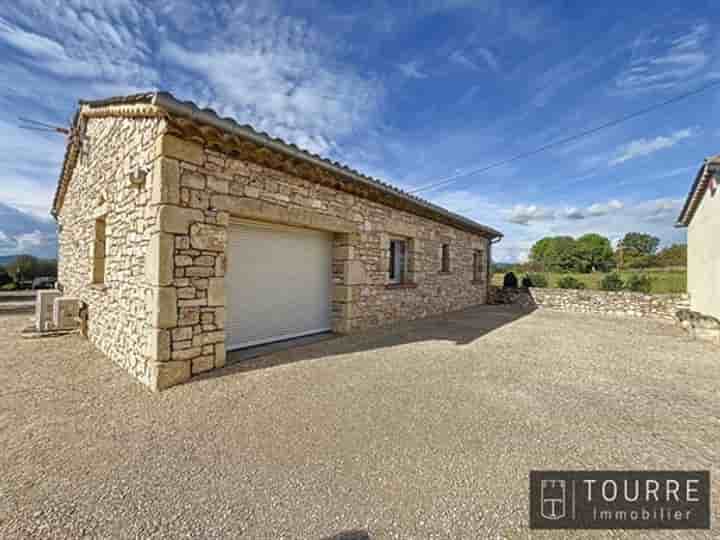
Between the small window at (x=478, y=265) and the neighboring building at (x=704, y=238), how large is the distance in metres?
6.20

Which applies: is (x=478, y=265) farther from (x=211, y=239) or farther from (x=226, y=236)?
(x=211, y=239)

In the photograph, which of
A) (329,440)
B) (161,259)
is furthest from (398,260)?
(329,440)

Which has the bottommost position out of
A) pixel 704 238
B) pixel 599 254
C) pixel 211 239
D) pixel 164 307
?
pixel 164 307

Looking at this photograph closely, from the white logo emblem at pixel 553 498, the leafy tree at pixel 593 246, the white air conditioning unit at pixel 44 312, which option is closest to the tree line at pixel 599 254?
the leafy tree at pixel 593 246

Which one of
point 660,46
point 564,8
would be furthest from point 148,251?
point 660,46

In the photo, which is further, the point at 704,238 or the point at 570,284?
the point at 570,284

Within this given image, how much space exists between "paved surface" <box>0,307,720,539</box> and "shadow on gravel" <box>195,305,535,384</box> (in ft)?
0.33

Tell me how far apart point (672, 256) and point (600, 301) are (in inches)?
507

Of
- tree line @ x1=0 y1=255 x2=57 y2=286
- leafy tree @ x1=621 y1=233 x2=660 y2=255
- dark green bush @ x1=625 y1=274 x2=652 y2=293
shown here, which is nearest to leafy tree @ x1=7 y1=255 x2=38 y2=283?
tree line @ x1=0 y1=255 x2=57 y2=286

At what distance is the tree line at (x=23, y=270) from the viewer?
550 inches

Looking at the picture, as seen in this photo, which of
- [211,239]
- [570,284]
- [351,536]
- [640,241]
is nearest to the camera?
[351,536]

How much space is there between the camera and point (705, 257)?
8.08 metres

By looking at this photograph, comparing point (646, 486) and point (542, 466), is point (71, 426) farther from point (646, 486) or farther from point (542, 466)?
point (646, 486)

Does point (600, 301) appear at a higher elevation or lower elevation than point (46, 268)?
lower
